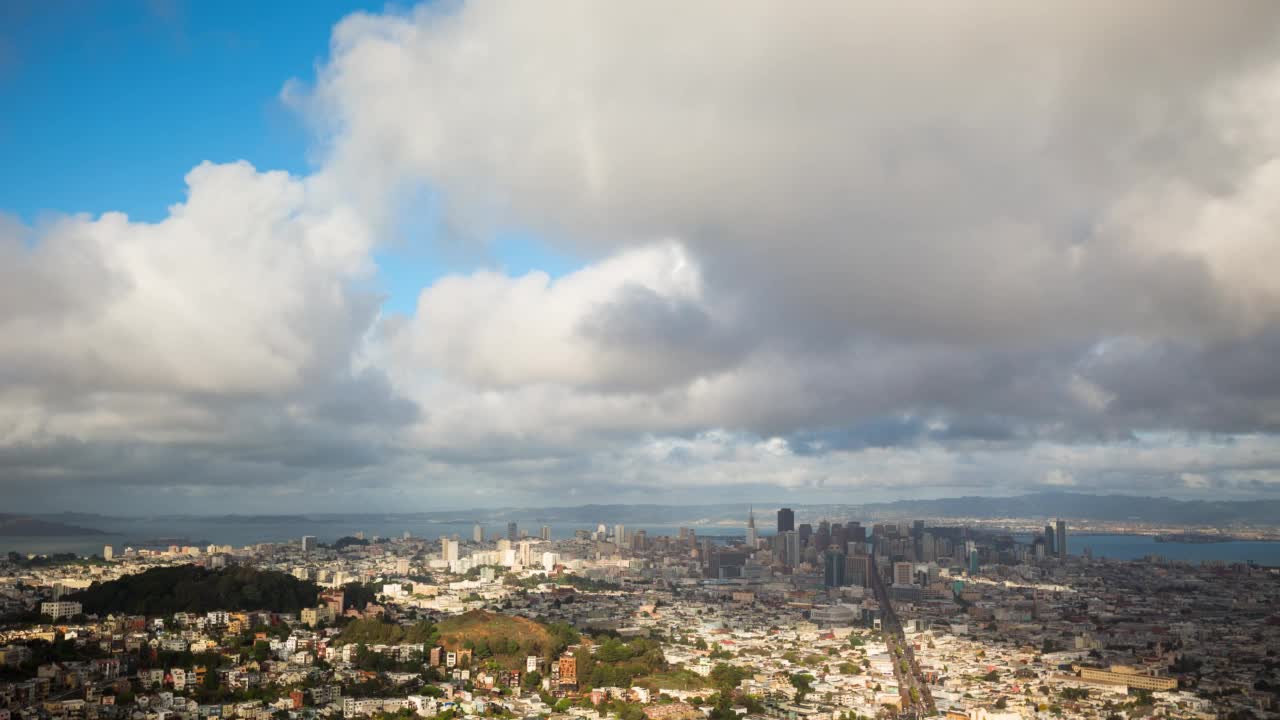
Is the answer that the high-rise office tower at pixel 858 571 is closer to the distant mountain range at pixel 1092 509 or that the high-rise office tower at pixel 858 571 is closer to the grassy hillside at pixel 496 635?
the grassy hillside at pixel 496 635

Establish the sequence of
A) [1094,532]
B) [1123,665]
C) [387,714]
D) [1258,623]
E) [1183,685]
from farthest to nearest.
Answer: [1094,532], [1258,623], [1123,665], [1183,685], [387,714]

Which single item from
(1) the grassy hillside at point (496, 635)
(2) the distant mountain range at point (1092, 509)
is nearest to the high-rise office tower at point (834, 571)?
(1) the grassy hillside at point (496, 635)

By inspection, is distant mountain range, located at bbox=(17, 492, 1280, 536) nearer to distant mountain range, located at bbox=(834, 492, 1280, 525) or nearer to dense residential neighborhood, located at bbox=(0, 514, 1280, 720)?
distant mountain range, located at bbox=(834, 492, 1280, 525)

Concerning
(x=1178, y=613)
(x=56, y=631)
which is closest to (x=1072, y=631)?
(x=1178, y=613)

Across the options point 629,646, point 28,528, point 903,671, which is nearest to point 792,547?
point 903,671

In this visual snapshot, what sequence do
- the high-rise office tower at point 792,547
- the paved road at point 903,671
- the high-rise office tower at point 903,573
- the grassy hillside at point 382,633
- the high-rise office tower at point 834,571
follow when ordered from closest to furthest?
the paved road at point 903,671
the grassy hillside at point 382,633
the high-rise office tower at point 903,573
the high-rise office tower at point 834,571
the high-rise office tower at point 792,547

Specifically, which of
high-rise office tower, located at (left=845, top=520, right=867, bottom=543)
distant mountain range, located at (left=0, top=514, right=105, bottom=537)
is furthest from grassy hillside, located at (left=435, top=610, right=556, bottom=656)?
distant mountain range, located at (left=0, top=514, right=105, bottom=537)

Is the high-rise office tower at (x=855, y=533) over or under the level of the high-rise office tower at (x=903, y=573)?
over

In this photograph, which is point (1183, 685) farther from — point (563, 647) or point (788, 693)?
point (563, 647)
